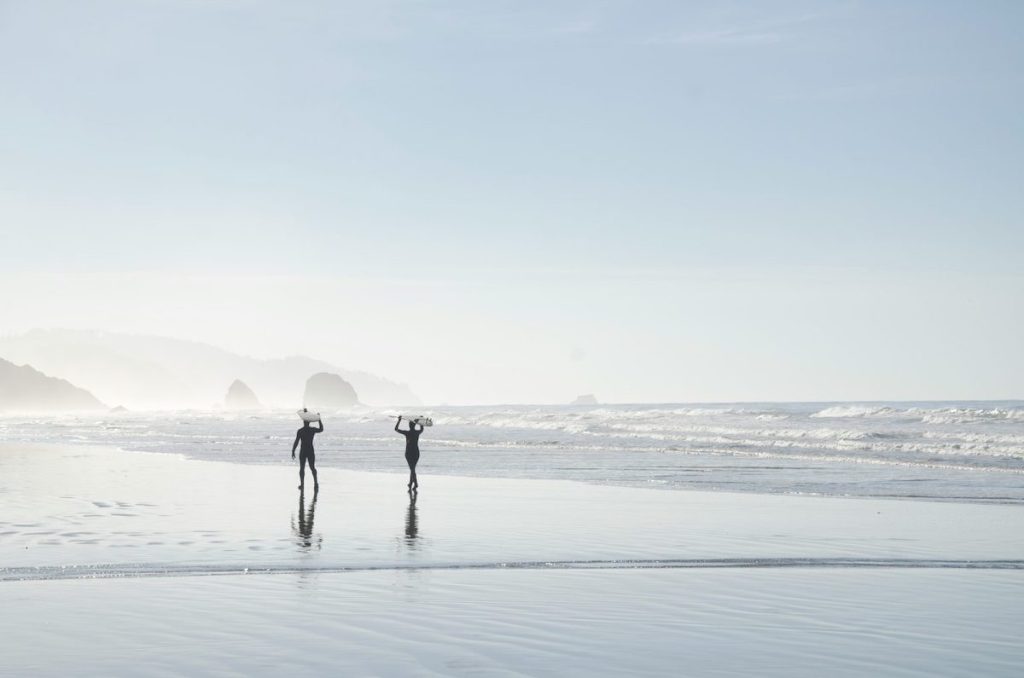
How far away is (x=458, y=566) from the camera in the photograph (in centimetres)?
1329

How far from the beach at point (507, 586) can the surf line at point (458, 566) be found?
58 millimetres

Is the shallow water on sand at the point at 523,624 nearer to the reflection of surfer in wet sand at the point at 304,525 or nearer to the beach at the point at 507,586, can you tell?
the beach at the point at 507,586

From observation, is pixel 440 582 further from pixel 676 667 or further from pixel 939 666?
pixel 939 666

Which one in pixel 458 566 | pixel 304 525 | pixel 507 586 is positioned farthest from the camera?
pixel 304 525

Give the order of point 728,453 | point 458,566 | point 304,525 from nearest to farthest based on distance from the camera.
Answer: point 458,566
point 304,525
point 728,453

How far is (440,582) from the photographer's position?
12.0 meters

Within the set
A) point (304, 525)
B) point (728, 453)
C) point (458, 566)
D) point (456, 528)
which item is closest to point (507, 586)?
point (458, 566)

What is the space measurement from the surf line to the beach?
0.06m

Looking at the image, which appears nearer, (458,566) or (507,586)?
(507,586)

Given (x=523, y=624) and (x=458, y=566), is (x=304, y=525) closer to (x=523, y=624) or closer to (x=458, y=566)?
(x=458, y=566)

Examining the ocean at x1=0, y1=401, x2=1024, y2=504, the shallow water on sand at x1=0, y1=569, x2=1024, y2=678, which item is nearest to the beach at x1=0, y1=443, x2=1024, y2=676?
the shallow water on sand at x1=0, y1=569, x2=1024, y2=678

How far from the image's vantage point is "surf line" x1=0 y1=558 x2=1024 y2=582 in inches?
489

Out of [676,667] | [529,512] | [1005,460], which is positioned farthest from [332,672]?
[1005,460]

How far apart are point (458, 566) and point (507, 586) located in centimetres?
163
